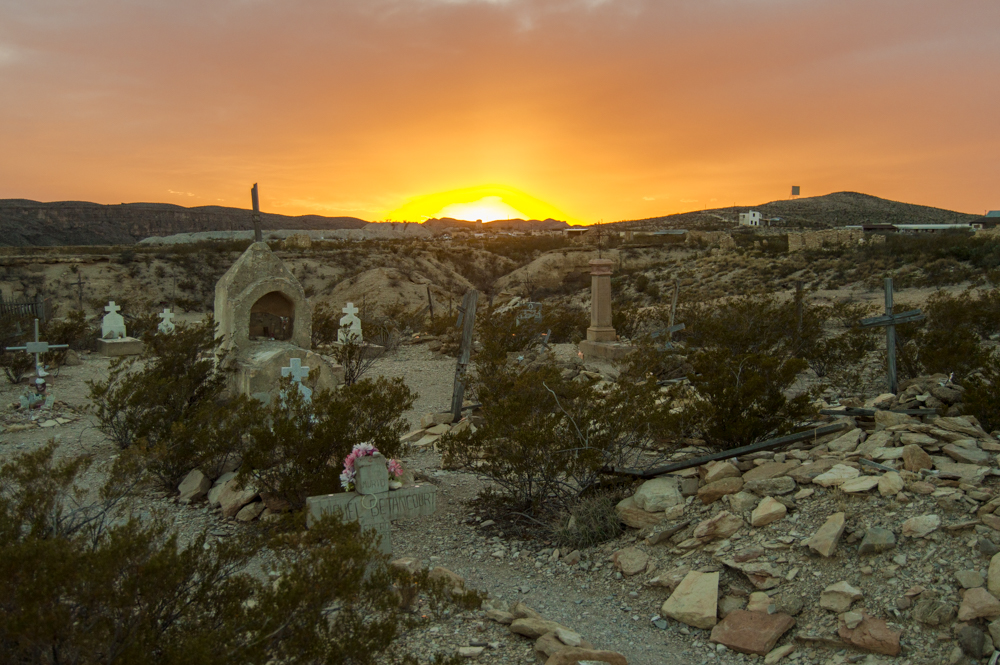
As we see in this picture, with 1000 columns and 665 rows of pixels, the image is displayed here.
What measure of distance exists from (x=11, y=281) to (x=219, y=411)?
104 feet

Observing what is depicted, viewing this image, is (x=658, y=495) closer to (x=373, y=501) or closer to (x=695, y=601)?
(x=695, y=601)

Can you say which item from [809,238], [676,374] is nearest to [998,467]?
[676,374]

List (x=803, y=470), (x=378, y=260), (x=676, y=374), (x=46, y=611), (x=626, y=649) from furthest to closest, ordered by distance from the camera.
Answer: (x=378, y=260) → (x=676, y=374) → (x=803, y=470) → (x=626, y=649) → (x=46, y=611)

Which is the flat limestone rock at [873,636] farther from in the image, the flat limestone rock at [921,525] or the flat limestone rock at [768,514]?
the flat limestone rock at [768,514]

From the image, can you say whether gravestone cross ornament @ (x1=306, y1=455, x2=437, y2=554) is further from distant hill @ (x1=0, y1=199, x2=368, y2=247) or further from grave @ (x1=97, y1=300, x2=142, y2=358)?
distant hill @ (x1=0, y1=199, x2=368, y2=247)

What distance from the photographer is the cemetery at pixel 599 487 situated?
3.73 m

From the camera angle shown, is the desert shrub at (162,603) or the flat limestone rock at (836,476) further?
the flat limestone rock at (836,476)

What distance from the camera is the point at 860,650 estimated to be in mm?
3525

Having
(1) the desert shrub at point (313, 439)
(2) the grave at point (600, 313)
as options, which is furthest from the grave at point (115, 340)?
(1) the desert shrub at point (313, 439)

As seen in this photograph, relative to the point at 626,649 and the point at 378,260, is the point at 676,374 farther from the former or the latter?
the point at 378,260

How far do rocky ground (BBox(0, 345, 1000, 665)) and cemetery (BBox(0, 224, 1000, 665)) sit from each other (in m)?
0.02

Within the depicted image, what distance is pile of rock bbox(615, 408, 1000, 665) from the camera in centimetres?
362

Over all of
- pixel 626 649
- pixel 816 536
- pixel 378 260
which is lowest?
pixel 626 649

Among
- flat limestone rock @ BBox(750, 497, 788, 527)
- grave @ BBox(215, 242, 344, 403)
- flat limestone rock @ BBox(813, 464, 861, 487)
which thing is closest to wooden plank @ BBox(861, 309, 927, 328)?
flat limestone rock @ BBox(813, 464, 861, 487)
